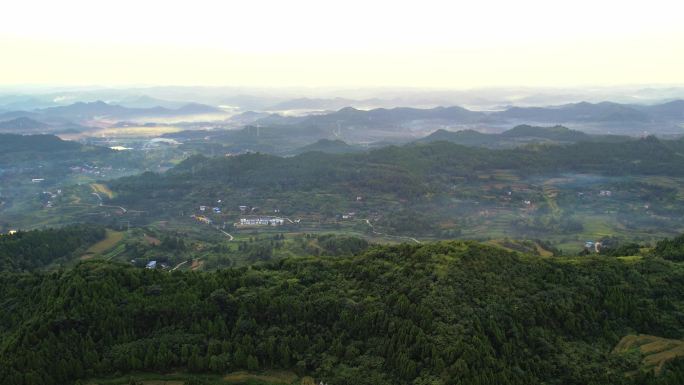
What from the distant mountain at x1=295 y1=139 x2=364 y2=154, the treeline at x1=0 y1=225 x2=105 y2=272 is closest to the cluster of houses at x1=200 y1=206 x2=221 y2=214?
the treeline at x1=0 y1=225 x2=105 y2=272

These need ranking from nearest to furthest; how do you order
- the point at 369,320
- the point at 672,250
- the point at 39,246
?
1. the point at 369,320
2. the point at 672,250
3. the point at 39,246

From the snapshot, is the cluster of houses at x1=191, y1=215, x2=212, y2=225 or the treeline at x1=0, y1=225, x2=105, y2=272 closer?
the treeline at x1=0, y1=225, x2=105, y2=272

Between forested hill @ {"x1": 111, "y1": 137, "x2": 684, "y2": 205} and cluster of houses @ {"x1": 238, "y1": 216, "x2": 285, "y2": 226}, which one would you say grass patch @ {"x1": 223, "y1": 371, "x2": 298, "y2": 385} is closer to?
cluster of houses @ {"x1": 238, "y1": 216, "x2": 285, "y2": 226}

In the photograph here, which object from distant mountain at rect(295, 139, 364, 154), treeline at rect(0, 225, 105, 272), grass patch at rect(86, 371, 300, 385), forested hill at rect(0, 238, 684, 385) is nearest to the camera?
forested hill at rect(0, 238, 684, 385)

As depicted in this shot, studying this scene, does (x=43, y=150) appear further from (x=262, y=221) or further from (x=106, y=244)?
(x=106, y=244)

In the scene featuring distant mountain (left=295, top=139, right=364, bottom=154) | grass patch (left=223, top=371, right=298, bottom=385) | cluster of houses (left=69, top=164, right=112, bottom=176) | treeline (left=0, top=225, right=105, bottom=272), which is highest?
distant mountain (left=295, top=139, right=364, bottom=154)

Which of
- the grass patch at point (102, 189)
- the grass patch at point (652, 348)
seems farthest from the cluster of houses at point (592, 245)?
the grass patch at point (102, 189)

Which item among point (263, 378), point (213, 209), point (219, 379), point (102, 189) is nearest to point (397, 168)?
point (213, 209)
